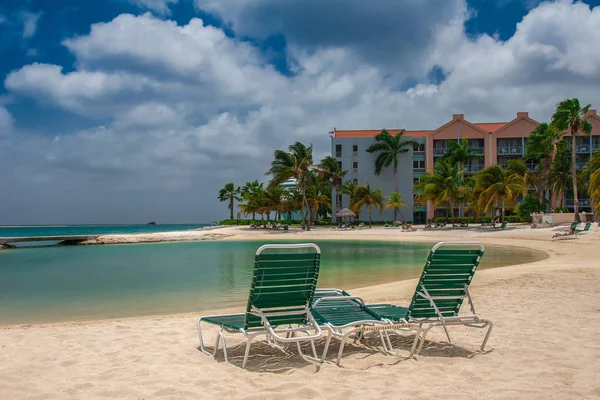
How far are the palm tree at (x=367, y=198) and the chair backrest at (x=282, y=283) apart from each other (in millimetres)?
52832

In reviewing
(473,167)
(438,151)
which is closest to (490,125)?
(473,167)

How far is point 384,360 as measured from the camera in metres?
4.99

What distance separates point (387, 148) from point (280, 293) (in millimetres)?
59076

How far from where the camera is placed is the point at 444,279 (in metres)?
5.27

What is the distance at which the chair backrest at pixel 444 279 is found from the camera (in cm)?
518

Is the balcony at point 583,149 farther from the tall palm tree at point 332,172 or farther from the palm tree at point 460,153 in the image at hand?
the tall palm tree at point 332,172

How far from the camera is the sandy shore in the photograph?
4020mm

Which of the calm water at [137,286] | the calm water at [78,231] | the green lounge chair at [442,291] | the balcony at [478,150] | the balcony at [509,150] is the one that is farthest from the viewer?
the calm water at [78,231]

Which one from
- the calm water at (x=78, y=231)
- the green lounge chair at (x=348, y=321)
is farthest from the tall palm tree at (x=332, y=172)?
the green lounge chair at (x=348, y=321)

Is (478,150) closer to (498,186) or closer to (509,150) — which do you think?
(509,150)

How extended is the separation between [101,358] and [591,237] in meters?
29.2

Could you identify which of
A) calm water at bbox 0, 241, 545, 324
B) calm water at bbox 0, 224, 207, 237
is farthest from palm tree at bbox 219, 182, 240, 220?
calm water at bbox 0, 241, 545, 324

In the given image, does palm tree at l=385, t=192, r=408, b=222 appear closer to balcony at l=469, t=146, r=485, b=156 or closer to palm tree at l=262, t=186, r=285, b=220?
balcony at l=469, t=146, r=485, b=156

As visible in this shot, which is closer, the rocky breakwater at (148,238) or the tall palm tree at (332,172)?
the rocky breakwater at (148,238)
